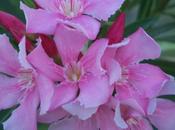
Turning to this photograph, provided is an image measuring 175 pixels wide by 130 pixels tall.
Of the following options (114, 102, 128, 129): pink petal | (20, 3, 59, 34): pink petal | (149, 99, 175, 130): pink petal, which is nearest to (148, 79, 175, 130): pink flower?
(149, 99, 175, 130): pink petal

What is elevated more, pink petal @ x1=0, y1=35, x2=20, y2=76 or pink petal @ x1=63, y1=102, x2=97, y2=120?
pink petal @ x1=0, y1=35, x2=20, y2=76

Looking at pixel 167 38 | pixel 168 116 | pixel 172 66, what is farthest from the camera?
pixel 167 38

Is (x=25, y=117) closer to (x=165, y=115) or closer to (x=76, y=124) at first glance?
(x=76, y=124)

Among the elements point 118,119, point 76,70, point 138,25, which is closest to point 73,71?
point 76,70

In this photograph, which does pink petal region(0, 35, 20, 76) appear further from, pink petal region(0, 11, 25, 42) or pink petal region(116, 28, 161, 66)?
pink petal region(116, 28, 161, 66)

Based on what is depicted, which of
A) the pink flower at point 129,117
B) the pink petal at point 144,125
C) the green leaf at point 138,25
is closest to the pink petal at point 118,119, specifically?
the pink flower at point 129,117

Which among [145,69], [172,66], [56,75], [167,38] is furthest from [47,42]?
[167,38]

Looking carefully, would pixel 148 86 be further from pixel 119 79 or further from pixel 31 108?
pixel 31 108
